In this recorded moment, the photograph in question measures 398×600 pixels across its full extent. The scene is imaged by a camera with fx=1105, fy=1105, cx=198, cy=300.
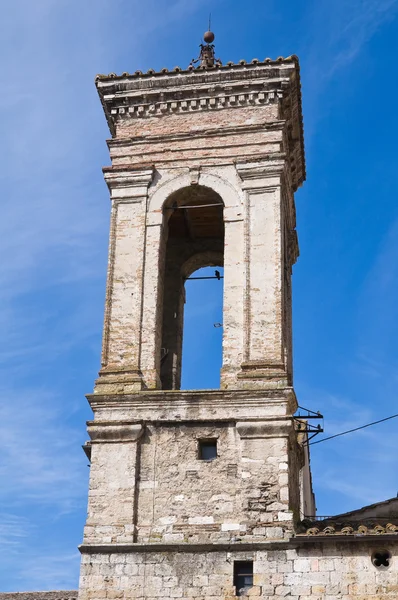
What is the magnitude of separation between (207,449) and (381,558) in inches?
133

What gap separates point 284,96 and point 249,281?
423 cm

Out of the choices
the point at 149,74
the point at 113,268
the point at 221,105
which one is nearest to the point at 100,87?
the point at 149,74

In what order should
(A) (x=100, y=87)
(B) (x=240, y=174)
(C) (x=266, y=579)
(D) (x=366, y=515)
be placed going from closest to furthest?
(C) (x=266, y=579), (D) (x=366, y=515), (B) (x=240, y=174), (A) (x=100, y=87)

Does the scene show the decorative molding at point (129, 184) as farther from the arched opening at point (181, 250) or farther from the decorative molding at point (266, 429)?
the decorative molding at point (266, 429)

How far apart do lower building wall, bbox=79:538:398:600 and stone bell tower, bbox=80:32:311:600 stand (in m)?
0.03

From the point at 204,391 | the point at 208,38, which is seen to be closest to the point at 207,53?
the point at 208,38

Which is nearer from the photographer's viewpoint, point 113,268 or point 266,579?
point 266,579

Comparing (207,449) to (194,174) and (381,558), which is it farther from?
(194,174)

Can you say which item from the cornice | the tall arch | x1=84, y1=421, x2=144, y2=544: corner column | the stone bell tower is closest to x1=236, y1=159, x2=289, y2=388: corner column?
the stone bell tower

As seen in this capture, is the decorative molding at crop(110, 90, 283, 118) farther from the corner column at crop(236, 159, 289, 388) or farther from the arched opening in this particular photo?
the arched opening

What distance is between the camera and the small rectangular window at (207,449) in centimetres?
1836

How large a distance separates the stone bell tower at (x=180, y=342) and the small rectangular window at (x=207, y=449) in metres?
0.03

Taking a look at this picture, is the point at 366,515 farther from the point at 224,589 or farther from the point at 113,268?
the point at 113,268

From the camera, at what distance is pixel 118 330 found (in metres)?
19.8
